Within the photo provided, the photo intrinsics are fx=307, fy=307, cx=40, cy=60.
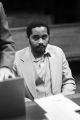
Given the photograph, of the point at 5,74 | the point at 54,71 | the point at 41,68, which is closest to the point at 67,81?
the point at 54,71

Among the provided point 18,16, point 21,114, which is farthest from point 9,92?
point 18,16

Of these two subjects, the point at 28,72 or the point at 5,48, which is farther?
the point at 28,72

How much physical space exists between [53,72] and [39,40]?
0.29m

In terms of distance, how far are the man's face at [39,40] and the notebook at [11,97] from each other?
1.10m

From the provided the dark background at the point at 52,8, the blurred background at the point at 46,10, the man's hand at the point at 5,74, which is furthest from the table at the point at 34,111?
the dark background at the point at 52,8

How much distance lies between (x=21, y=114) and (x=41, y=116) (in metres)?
0.10

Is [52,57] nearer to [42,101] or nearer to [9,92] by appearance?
[42,101]

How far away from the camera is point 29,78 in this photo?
2.47 meters

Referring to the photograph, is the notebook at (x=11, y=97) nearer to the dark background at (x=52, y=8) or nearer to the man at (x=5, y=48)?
the man at (x=5, y=48)

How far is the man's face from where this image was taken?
251cm

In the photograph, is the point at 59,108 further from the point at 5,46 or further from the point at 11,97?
the point at 5,46

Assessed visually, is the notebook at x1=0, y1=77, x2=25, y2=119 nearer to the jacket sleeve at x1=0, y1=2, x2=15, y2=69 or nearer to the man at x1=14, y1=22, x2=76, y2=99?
the jacket sleeve at x1=0, y1=2, x2=15, y2=69

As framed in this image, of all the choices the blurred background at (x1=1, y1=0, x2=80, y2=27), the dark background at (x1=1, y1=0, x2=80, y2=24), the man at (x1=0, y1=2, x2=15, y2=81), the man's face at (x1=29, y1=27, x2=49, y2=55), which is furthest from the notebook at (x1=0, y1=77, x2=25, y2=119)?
the dark background at (x1=1, y1=0, x2=80, y2=24)

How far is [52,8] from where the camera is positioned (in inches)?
221
